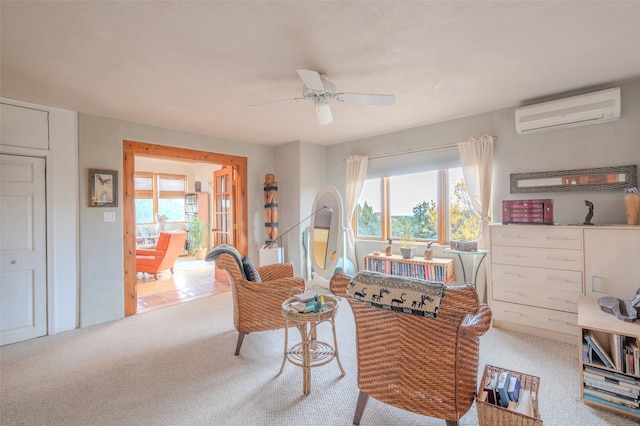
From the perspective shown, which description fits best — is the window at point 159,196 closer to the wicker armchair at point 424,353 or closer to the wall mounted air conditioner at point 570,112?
the wicker armchair at point 424,353

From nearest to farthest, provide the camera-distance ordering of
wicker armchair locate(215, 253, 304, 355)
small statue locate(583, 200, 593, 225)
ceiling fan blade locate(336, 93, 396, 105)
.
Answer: ceiling fan blade locate(336, 93, 396, 105) → wicker armchair locate(215, 253, 304, 355) → small statue locate(583, 200, 593, 225)

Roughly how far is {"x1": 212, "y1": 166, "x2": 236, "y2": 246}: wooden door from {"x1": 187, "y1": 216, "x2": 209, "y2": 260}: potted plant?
7.78 feet

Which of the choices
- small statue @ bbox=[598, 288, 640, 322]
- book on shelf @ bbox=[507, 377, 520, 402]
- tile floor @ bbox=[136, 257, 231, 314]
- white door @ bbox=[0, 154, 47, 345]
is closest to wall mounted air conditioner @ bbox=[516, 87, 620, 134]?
small statue @ bbox=[598, 288, 640, 322]

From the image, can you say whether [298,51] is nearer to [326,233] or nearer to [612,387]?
[326,233]

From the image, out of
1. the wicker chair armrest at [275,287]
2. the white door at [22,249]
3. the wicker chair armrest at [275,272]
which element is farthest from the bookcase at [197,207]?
the wicker chair armrest at [275,287]

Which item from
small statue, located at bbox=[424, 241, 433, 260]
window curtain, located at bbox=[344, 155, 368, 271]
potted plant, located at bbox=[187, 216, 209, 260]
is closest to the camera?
small statue, located at bbox=[424, 241, 433, 260]

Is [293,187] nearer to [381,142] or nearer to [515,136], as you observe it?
[381,142]

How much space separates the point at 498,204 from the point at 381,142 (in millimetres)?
1876

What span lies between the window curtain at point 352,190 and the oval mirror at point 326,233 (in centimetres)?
111

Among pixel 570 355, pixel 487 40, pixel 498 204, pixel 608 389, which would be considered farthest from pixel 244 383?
pixel 498 204

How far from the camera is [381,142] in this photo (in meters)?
4.64

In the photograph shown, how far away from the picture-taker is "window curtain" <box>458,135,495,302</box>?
11.7 ft

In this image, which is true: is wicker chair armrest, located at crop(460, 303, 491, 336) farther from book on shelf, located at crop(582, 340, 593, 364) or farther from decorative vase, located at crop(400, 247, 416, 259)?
decorative vase, located at crop(400, 247, 416, 259)

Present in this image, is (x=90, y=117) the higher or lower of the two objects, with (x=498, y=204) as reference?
higher
